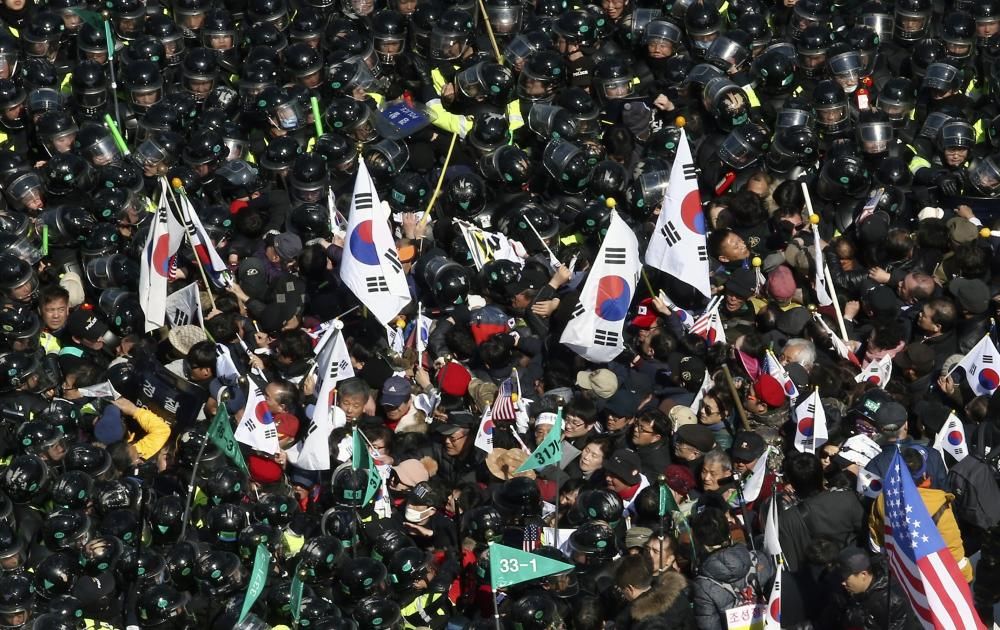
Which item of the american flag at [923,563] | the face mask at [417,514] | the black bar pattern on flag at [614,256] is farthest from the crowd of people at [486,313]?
the black bar pattern on flag at [614,256]

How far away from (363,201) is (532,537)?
3411 millimetres

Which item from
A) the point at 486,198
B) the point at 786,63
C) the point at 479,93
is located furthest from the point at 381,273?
the point at 786,63

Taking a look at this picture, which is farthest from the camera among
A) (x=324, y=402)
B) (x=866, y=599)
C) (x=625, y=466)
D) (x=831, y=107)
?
(x=831, y=107)

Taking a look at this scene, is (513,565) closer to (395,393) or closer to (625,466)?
(625,466)

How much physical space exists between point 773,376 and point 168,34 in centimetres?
800

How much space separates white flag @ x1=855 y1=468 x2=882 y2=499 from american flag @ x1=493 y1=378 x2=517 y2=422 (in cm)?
267

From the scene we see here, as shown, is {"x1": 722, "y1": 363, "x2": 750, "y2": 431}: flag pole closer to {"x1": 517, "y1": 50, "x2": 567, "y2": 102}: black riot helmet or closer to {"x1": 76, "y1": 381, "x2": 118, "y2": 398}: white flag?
{"x1": 517, "y1": 50, "x2": 567, "y2": 102}: black riot helmet

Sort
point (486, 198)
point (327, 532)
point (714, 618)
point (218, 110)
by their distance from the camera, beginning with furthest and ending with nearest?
point (218, 110) < point (486, 198) < point (327, 532) < point (714, 618)

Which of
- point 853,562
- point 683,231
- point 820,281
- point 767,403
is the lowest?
point 820,281

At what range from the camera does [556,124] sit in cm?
1980

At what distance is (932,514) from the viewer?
14.9 metres

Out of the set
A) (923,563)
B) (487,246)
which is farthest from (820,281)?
(923,563)

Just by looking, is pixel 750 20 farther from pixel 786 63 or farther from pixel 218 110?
pixel 218 110

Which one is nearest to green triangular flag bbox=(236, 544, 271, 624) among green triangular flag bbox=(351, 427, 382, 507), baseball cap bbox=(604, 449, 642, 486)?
green triangular flag bbox=(351, 427, 382, 507)
